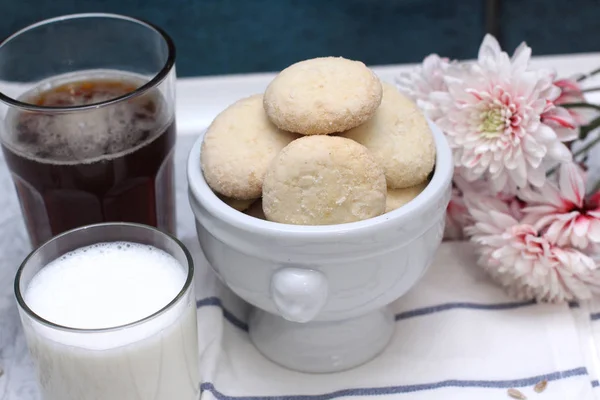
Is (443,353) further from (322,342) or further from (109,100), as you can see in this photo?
(109,100)

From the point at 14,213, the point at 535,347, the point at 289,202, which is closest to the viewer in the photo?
the point at 289,202

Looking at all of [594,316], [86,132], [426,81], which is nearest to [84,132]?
[86,132]

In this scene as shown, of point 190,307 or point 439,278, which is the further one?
point 439,278

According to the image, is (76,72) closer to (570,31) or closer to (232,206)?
(232,206)

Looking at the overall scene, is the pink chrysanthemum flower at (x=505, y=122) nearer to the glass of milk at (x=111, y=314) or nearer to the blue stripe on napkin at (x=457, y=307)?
the blue stripe on napkin at (x=457, y=307)

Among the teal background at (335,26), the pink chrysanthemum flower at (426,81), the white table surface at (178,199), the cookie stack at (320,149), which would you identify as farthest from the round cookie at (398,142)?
the teal background at (335,26)

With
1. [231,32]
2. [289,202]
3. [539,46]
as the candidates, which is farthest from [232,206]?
[539,46]
